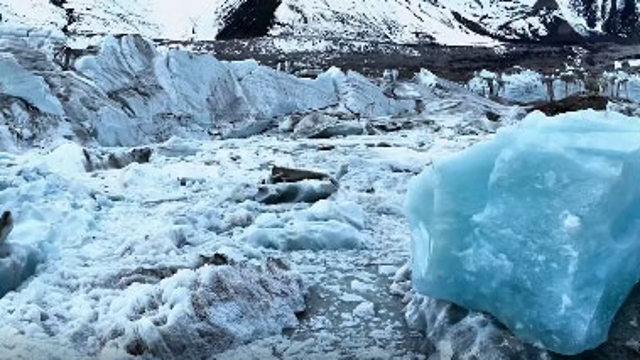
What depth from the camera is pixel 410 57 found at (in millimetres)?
60438

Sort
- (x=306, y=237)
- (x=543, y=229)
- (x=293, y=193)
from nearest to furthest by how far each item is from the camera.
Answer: (x=543, y=229), (x=306, y=237), (x=293, y=193)

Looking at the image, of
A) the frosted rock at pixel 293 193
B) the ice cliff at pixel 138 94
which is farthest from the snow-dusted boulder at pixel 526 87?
the frosted rock at pixel 293 193

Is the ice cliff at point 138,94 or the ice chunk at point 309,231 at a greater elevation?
the ice chunk at point 309,231

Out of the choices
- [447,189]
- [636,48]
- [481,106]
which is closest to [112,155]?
[447,189]

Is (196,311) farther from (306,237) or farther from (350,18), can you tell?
(350,18)

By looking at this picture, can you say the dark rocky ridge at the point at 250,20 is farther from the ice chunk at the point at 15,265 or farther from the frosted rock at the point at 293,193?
the ice chunk at the point at 15,265

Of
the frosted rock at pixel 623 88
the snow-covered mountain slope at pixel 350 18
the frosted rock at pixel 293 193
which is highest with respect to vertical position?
the frosted rock at pixel 293 193

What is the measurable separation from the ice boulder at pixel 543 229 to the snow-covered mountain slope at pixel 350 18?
58318mm

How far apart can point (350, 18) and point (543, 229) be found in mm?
75196

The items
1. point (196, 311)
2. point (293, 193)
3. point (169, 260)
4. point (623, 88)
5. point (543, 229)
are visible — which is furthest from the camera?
point (623, 88)

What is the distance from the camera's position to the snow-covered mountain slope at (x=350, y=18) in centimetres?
6819

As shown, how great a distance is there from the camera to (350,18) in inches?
3054

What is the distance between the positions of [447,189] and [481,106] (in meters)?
15.5

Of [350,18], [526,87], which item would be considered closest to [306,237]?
[526,87]
